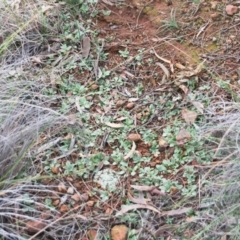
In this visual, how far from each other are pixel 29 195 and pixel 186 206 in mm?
552

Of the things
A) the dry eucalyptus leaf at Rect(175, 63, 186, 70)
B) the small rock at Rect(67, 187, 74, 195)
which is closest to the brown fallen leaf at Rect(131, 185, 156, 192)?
the small rock at Rect(67, 187, 74, 195)

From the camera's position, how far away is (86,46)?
2.51 meters

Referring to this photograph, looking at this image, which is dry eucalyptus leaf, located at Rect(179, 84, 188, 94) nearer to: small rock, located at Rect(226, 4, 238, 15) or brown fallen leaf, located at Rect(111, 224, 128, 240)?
small rock, located at Rect(226, 4, 238, 15)

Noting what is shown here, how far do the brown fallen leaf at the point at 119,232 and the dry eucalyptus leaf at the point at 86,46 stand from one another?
0.92 meters

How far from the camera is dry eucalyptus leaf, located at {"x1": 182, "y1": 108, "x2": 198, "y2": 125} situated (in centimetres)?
214

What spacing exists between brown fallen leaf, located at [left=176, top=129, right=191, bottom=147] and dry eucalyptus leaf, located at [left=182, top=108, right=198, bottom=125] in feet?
0.17

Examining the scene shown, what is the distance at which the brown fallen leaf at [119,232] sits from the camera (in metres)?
1.82

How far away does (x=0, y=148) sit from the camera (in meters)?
1.93

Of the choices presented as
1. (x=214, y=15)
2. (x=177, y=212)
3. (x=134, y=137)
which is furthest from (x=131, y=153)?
(x=214, y=15)

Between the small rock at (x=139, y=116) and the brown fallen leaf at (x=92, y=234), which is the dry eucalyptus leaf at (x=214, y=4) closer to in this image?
the small rock at (x=139, y=116)

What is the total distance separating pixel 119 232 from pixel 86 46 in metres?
1.00

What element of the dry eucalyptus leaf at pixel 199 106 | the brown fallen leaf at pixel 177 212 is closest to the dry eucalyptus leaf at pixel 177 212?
the brown fallen leaf at pixel 177 212

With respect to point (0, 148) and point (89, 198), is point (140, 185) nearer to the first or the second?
point (89, 198)

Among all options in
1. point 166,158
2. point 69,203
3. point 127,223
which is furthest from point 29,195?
point 166,158
